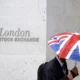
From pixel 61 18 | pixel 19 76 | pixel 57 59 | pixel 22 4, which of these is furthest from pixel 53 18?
pixel 57 59

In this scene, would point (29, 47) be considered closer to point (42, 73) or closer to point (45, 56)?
point (45, 56)

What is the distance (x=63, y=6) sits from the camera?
6.59 meters

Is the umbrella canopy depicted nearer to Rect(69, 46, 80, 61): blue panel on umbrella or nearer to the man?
Rect(69, 46, 80, 61): blue panel on umbrella

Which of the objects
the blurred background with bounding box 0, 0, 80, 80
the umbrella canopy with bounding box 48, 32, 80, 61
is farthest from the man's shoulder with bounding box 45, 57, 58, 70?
the blurred background with bounding box 0, 0, 80, 80

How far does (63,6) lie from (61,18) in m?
0.26

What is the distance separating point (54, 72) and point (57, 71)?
47 mm

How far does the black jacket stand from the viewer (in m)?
4.14

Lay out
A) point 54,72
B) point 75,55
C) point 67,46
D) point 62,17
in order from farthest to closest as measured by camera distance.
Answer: point 62,17 → point 54,72 → point 67,46 → point 75,55

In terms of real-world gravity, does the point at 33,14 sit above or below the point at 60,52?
above

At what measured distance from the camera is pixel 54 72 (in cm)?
418

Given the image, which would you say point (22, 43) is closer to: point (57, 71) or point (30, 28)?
point (30, 28)

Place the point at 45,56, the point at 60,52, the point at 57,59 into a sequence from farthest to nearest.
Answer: the point at 45,56, the point at 57,59, the point at 60,52

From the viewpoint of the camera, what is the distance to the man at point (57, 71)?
4141mm

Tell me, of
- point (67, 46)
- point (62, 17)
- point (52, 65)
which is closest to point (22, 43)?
point (62, 17)
